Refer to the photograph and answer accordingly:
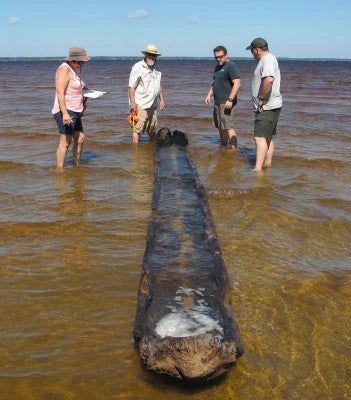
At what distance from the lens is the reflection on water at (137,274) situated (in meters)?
2.84

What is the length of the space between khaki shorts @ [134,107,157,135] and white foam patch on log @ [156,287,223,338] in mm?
6911

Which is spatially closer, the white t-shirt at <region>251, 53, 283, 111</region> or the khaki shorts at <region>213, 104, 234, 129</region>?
the white t-shirt at <region>251, 53, 283, 111</region>

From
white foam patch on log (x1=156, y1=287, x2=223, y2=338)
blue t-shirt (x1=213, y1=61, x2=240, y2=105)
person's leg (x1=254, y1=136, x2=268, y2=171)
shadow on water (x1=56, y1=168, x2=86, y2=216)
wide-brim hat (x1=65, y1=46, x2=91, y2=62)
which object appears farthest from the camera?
blue t-shirt (x1=213, y1=61, x2=240, y2=105)

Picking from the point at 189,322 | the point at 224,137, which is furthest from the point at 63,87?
the point at 189,322

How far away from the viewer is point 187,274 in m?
3.51

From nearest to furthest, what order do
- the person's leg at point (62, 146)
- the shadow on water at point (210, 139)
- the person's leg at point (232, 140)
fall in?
the person's leg at point (62, 146) → the person's leg at point (232, 140) → the shadow on water at point (210, 139)

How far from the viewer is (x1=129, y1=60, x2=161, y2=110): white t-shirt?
29.0 ft

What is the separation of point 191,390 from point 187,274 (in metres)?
1.00

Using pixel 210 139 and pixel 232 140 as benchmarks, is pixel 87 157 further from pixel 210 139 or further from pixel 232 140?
pixel 210 139

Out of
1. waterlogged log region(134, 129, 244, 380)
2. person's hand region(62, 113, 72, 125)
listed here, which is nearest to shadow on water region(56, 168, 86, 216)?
person's hand region(62, 113, 72, 125)

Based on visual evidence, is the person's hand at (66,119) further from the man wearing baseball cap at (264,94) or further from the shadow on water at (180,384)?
the shadow on water at (180,384)

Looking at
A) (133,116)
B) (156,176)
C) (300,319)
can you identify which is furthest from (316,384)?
(133,116)

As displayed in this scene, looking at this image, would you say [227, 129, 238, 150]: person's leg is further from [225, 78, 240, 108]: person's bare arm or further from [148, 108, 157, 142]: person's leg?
A: [148, 108, 157, 142]: person's leg

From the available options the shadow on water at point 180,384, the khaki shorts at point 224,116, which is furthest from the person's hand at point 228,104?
the shadow on water at point 180,384
